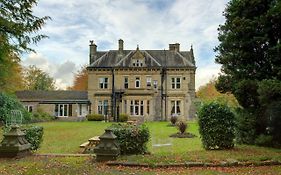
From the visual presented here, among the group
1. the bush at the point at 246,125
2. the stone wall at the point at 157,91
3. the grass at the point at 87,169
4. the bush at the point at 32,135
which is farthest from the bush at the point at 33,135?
the stone wall at the point at 157,91

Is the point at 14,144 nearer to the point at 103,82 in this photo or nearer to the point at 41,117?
the point at 41,117

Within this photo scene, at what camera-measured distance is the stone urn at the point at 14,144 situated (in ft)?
41.1

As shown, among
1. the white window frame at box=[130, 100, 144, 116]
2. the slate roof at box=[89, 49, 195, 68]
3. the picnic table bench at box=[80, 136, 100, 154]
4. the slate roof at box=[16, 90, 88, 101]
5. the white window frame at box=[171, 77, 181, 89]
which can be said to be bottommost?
the picnic table bench at box=[80, 136, 100, 154]

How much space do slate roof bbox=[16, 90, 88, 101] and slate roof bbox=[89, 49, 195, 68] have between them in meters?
5.80

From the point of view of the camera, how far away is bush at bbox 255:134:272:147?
14695 mm

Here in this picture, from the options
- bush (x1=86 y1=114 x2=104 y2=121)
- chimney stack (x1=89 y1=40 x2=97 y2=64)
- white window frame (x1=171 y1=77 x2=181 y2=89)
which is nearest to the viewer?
bush (x1=86 y1=114 x2=104 y2=121)

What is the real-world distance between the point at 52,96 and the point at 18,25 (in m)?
41.3

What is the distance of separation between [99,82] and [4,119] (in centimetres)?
1757

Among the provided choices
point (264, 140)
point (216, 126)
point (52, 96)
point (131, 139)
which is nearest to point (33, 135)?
point (131, 139)

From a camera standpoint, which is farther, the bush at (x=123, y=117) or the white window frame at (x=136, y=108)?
the white window frame at (x=136, y=108)

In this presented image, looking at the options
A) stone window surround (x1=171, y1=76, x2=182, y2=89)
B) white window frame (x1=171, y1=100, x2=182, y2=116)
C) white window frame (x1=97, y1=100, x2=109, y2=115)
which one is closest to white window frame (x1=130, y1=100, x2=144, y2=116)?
white window frame (x1=97, y1=100, x2=109, y2=115)

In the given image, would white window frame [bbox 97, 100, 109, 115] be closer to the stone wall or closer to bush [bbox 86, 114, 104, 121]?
bush [bbox 86, 114, 104, 121]

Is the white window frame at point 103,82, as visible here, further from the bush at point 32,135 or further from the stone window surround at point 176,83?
the bush at point 32,135

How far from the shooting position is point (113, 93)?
4847 cm
